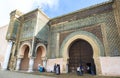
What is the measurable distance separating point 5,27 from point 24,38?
454cm

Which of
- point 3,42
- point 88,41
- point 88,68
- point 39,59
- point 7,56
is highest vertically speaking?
point 3,42

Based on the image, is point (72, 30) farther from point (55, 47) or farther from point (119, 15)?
point (119, 15)

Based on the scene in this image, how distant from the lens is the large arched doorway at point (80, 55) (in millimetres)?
8078

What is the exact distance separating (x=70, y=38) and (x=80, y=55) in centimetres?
178

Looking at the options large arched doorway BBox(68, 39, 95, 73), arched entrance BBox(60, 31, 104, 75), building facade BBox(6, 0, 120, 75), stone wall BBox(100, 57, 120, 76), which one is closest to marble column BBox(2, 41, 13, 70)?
building facade BBox(6, 0, 120, 75)

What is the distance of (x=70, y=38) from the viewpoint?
8.97 metres

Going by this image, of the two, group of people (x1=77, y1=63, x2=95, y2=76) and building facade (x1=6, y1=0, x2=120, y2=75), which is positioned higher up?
building facade (x1=6, y1=0, x2=120, y2=75)

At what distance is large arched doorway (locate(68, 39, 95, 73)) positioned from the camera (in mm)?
8078

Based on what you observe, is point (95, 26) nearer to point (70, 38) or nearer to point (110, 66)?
point (70, 38)

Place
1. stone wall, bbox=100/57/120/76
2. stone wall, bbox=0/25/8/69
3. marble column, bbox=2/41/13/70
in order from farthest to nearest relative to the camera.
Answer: stone wall, bbox=0/25/8/69 < marble column, bbox=2/41/13/70 < stone wall, bbox=100/57/120/76

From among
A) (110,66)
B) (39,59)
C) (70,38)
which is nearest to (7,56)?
(39,59)

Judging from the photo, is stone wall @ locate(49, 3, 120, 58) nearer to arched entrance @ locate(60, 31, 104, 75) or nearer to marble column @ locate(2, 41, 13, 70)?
arched entrance @ locate(60, 31, 104, 75)

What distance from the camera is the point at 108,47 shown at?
23.4 ft

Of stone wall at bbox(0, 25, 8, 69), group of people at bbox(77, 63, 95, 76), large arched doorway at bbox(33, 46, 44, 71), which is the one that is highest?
stone wall at bbox(0, 25, 8, 69)
